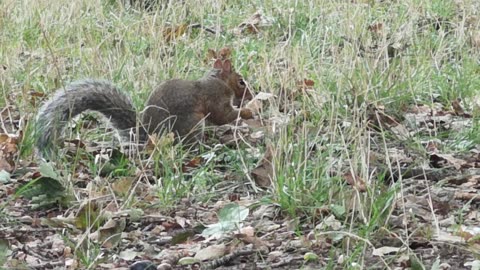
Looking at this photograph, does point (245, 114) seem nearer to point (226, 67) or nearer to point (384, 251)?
point (226, 67)

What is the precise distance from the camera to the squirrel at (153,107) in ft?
11.1

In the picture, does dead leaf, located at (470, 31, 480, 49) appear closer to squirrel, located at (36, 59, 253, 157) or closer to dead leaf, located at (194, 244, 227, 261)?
squirrel, located at (36, 59, 253, 157)

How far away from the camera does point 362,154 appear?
2.60m

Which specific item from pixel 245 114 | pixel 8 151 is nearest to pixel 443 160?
pixel 245 114

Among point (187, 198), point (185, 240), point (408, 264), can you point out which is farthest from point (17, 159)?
point (408, 264)

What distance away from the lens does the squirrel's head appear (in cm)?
401

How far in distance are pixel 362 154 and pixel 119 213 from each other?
29.8 inches

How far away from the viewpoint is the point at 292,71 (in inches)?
159

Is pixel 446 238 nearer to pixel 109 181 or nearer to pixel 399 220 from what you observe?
pixel 399 220

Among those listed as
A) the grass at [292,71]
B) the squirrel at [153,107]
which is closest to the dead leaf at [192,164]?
the grass at [292,71]

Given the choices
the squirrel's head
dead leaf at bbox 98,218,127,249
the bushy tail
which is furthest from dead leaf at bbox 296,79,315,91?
dead leaf at bbox 98,218,127,249

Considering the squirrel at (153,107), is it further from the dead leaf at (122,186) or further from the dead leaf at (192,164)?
the dead leaf at (122,186)

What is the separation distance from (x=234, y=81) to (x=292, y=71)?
0.28 metres

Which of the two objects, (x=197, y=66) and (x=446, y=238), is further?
(x=197, y=66)
